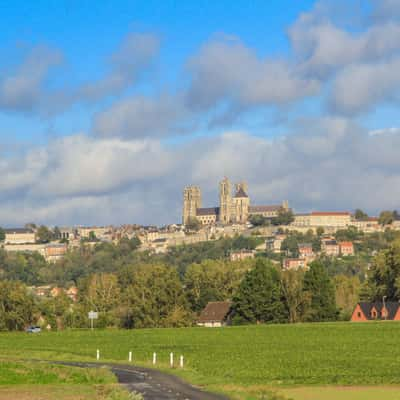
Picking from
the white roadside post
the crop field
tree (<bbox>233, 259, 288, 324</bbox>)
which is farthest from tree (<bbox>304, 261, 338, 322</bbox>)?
the white roadside post

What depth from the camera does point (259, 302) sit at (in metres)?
109

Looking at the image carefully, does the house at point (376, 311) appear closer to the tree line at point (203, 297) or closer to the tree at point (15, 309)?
the tree line at point (203, 297)

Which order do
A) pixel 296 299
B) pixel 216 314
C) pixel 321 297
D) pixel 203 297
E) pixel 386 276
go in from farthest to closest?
1. pixel 203 297
2. pixel 216 314
3. pixel 386 276
4. pixel 321 297
5. pixel 296 299

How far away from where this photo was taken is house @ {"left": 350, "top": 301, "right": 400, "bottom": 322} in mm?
109875

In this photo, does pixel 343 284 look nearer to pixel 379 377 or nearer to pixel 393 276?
pixel 393 276

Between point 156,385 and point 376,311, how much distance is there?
74449 mm

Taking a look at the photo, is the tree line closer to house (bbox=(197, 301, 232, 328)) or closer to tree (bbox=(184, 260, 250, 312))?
tree (bbox=(184, 260, 250, 312))

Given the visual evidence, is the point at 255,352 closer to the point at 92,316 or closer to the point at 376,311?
the point at 92,316

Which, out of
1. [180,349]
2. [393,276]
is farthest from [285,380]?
[393,276]

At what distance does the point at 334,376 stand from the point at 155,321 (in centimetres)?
7286

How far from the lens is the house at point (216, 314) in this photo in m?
118

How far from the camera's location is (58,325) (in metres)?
124

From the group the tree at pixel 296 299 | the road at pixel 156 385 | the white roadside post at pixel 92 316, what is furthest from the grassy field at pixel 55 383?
the tree at pixel 296 299

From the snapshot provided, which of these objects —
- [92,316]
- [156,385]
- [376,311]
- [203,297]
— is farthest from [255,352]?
[203,297]
